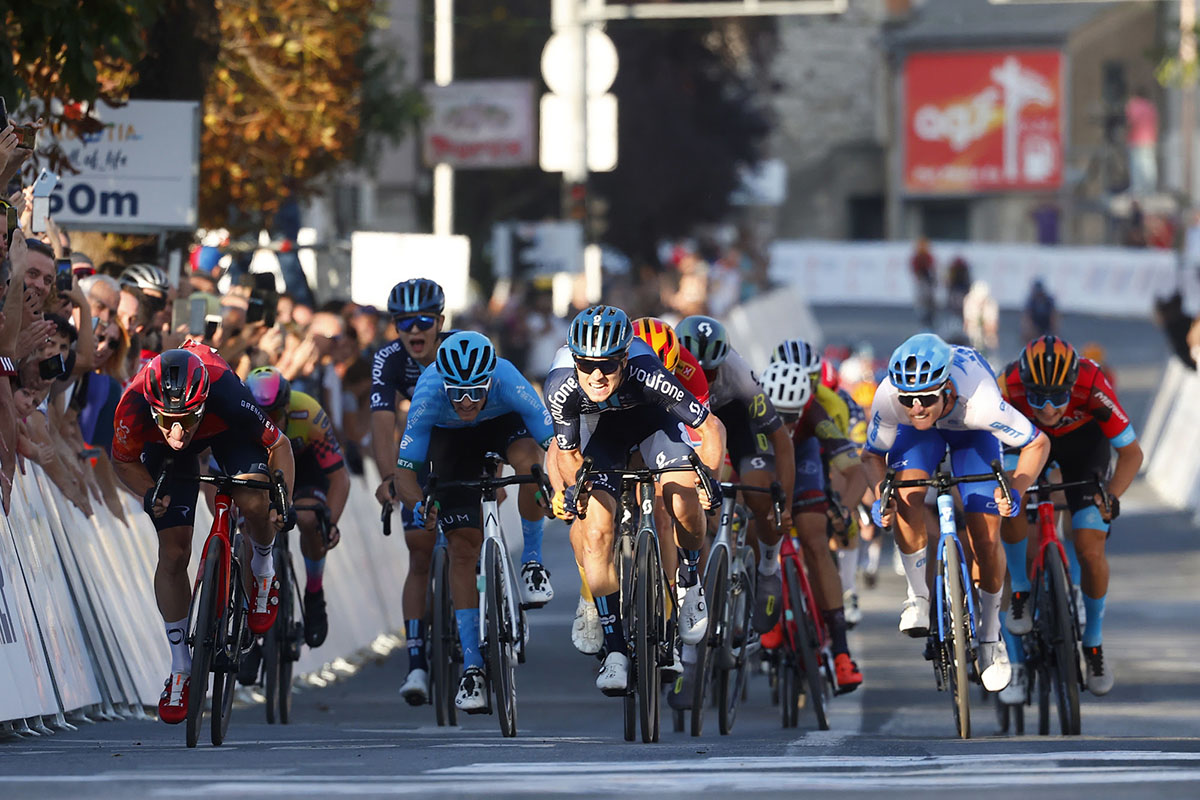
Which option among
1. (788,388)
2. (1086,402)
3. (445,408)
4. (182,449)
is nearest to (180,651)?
(182,449)

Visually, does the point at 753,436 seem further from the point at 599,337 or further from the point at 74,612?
the point at 74,612

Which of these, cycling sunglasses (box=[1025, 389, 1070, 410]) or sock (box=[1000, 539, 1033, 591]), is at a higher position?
cycling sunglasses (box=[1025, 389, 1070, 410])

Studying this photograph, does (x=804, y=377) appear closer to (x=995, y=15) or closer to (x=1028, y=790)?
(x=1028, y=790)

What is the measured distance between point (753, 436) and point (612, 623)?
6.85ft

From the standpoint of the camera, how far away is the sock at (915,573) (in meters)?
11.8

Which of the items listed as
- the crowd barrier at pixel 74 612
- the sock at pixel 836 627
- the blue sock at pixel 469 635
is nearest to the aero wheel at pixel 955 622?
the sock at pixel 836 627

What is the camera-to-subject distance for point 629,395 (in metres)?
11.0

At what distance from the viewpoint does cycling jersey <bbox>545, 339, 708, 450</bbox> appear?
10836 millimetres

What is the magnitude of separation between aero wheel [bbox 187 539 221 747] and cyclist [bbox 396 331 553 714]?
3.38ft

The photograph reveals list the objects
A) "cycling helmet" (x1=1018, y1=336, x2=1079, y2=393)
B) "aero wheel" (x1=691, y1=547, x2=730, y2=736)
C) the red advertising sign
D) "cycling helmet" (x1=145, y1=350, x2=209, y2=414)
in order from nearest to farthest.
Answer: "cycling helmet" (x1=145, y1=350, x2=209, y2=414), "aero wheel" (x1=691, y1=547, x2=730, y2=736), "cycling helmet" (x1=1018, y1=336, x2=1079, y2=393), the red advertising sign

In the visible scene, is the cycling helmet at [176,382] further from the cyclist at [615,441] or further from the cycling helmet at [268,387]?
the cycling helmet at [268,387]

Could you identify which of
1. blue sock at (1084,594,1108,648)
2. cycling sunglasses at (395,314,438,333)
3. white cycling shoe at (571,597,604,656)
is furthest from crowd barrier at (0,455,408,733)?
blue sock at (1084,594,1108,648)

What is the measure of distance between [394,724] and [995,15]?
270 ft

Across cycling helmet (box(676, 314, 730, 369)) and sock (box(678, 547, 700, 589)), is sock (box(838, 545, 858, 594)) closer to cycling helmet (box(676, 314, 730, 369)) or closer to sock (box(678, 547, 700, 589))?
cycling helmet (box(676, 314, 730, 369))
